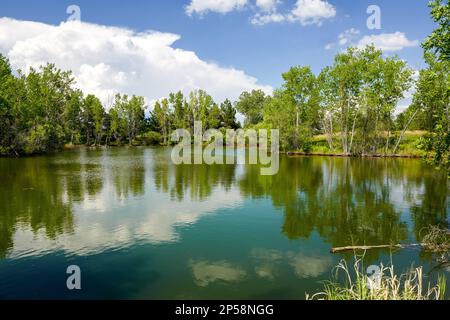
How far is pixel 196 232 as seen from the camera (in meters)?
19.8

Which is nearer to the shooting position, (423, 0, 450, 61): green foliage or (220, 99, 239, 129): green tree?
(423, 0, 450, 61): green foliage

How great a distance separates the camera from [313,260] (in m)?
15.7

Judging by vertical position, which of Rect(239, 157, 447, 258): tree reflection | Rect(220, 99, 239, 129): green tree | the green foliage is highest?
Rect(220, 99, 239, 129): green tree

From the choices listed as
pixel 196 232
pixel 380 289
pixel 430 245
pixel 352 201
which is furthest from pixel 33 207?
pixel 430 245

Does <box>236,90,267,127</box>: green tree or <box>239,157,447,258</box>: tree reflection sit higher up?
<box>236,90,267,127</box>: green tree

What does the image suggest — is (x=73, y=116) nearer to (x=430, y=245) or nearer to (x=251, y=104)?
(x=251, y=104)

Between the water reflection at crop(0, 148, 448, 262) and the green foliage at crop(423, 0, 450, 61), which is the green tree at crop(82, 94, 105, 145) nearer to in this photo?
the water reflection at crop(0, 148, 448, 262)

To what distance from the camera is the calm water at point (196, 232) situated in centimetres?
1330

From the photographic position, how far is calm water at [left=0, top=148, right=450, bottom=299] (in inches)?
523

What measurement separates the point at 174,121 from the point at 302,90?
6115 cm
